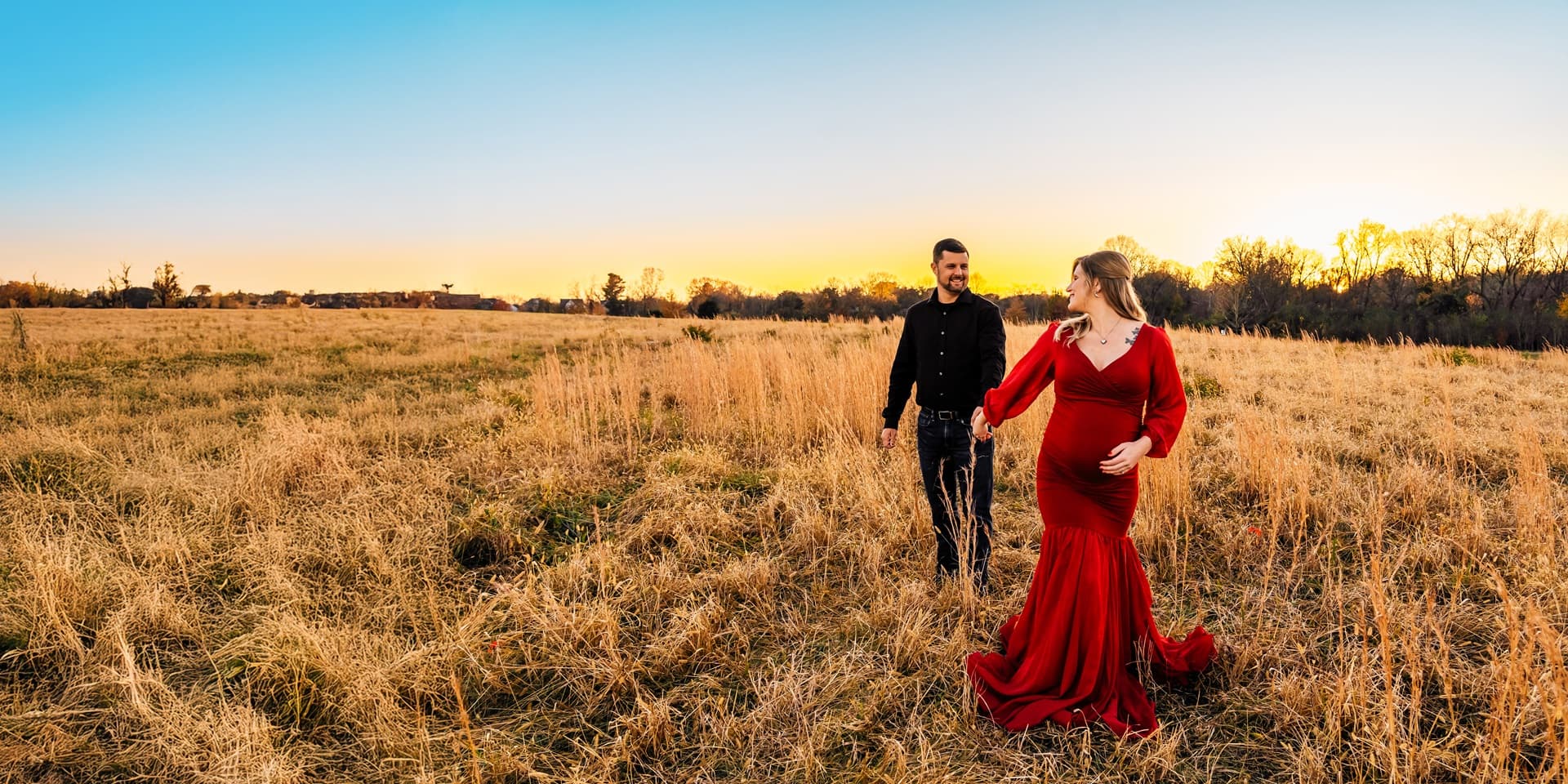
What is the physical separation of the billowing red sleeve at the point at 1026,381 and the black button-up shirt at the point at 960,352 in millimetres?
487

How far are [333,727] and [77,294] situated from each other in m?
52.2

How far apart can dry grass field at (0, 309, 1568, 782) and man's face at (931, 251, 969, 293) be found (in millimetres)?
1613

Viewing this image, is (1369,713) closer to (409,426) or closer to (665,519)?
(665,519)

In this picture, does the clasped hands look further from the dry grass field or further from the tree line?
the tree line

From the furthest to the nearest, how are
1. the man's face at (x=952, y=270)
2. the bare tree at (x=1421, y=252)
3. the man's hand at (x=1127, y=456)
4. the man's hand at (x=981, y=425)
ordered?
the bare tree at (x=1421, y=252) < the man's face at (x=952, y=270) < the man's hand at (x=981, y=425) < the man's hand at (x=1127, y=456)

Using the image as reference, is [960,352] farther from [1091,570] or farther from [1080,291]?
[1091,570]

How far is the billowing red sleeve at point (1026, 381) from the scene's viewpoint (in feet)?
9.00

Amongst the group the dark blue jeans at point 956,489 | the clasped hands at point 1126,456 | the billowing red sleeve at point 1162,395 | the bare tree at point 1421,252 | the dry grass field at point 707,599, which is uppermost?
the bare tree at point 1421,252

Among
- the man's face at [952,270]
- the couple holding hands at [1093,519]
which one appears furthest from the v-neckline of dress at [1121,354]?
the man's face at [952,270]

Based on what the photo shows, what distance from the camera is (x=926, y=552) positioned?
4.00m

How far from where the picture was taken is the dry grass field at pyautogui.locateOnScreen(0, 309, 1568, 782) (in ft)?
7.88

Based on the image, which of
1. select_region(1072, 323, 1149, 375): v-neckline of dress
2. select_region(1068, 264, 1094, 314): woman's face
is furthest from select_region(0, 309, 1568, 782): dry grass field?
select_region(1068, 264, 1094, 314): woman's face

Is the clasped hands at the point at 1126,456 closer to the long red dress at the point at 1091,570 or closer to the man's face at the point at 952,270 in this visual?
the long red dress at the point at 1091,570

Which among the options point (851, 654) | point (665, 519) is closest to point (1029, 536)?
point (851, 654)
